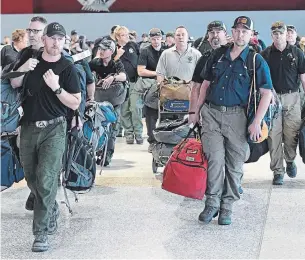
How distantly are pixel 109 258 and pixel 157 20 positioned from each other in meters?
15.1

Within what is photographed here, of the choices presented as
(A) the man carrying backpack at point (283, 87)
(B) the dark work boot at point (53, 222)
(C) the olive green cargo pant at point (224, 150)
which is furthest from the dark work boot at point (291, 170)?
(B) the dark work boot at point (53, 222)

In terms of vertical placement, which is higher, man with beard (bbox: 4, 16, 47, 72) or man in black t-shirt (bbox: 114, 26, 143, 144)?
man with beard (bbox: 4, 16, 47, 72)

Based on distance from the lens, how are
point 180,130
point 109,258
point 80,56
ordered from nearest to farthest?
point 109,258
point 80,56
point 180,130

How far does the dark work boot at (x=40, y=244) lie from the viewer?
516 centimetres

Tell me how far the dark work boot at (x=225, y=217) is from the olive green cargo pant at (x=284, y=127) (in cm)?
172

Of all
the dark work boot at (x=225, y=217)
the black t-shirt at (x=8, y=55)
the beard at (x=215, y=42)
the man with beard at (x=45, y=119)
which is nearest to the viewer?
the man with beard at (x=45, y=119)

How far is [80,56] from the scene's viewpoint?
20.1 feet

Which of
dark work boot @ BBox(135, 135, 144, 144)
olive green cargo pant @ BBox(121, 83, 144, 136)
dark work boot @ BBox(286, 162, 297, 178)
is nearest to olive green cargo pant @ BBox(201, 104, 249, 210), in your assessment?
dark work boot @ BBox(286, 162, 297, 178)

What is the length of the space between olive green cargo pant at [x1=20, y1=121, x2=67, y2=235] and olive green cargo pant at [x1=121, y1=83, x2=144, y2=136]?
521 centimetres

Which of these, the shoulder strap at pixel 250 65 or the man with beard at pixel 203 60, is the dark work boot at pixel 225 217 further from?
the shoulder strap at pixel 250 65

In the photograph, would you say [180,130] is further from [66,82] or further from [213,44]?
[66,82]

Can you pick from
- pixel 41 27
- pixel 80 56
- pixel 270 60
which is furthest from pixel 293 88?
pixel 41 27

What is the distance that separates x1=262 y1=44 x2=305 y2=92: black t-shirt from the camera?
7.30 metres

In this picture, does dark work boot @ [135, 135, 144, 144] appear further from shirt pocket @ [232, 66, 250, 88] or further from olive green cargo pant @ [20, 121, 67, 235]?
olive green cargo pant @ [20, 121, 67, 235]
